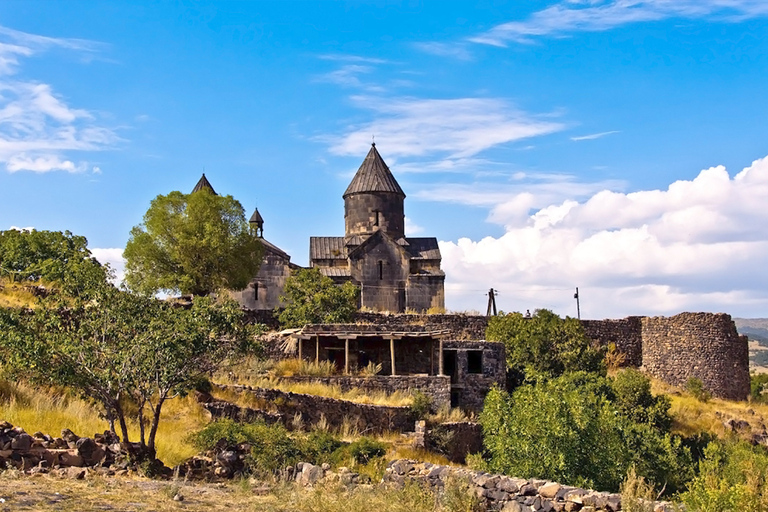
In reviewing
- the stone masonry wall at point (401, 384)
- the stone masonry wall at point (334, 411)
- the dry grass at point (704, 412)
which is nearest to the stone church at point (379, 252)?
the dry grass at point (704, 412)

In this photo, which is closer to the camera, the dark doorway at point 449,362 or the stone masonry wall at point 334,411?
the stone masonry wall at point 334,411

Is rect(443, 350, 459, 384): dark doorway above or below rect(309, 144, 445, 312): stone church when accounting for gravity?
below

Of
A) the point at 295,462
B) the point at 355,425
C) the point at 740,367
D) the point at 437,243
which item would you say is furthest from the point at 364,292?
the point at 295,462

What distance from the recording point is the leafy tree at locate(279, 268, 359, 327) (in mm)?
29359

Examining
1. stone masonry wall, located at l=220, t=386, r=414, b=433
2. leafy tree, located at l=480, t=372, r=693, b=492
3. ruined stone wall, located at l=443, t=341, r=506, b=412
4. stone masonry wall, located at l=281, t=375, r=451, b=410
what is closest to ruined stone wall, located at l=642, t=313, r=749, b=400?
ruined stone wall, located at l=443, t=341, r=506, b=412

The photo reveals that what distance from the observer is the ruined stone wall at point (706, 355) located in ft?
101

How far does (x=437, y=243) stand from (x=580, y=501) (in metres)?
30.2

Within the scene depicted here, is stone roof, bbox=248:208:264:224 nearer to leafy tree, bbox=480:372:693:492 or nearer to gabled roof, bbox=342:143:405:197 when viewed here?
gabled roof, bbox=342:143:405:197

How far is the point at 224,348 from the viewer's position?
611 inches

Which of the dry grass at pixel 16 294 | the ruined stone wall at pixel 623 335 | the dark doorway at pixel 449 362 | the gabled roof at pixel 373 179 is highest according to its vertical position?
the gabled roof at pixel 373 179

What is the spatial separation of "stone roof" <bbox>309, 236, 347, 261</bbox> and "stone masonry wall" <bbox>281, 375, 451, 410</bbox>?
1636 centimetres

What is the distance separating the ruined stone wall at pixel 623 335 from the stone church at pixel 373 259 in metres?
6.60

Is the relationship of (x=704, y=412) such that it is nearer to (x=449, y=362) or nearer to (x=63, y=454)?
(x=449, y=362)

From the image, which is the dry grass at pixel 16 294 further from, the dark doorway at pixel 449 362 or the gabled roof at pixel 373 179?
the gabled roof at pixel 373 179
